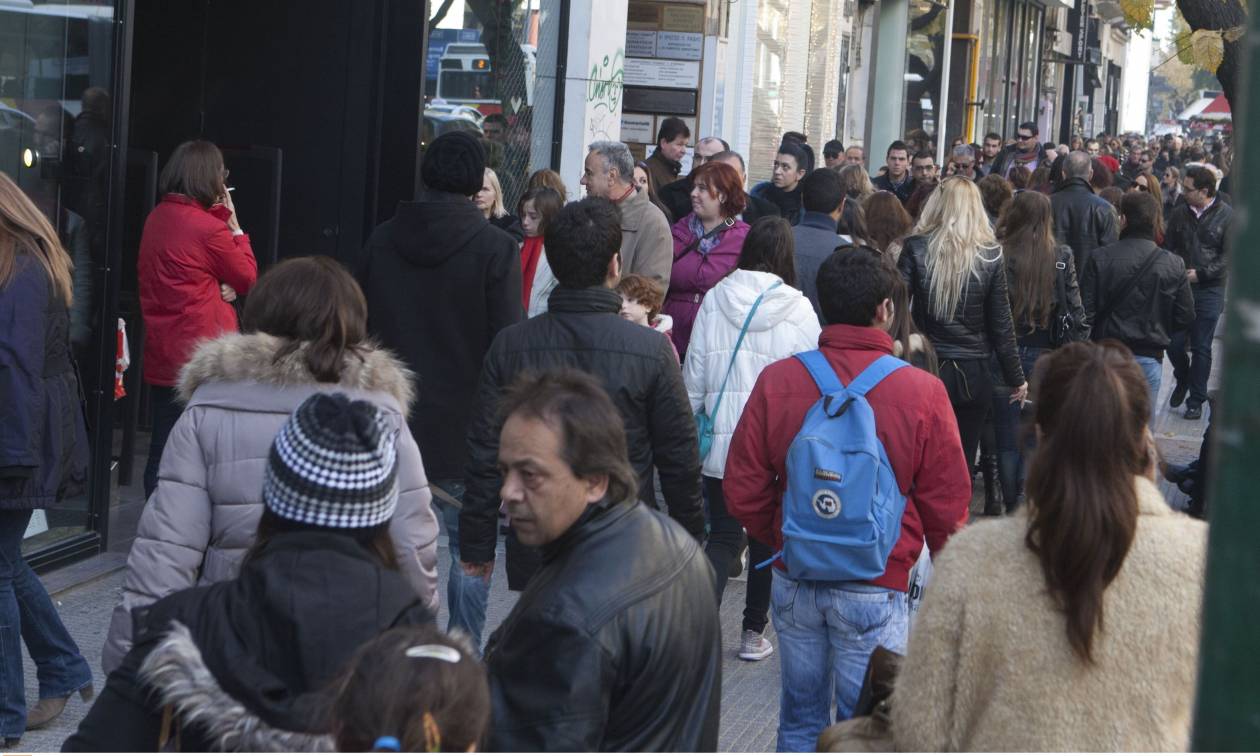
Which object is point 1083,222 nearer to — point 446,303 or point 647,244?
point 647,244

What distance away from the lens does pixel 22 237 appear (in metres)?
4.98

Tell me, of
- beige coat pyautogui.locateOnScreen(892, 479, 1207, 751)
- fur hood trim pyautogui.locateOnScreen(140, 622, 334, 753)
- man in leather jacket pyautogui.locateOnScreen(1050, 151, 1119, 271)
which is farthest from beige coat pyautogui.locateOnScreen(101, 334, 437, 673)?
man in leather jacket pyautogui.locateOnScreen(1050, 151, 1119, 271)

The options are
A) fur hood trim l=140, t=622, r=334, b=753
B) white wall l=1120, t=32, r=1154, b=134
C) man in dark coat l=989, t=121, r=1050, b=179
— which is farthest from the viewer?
white wall l=1120, t=32, r=1154, b=134

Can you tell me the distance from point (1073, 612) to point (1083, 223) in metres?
8.79

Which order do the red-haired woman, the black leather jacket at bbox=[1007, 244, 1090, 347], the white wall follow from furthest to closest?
the white wall → the black leather jacket at bbox=[1007, 244, 1090, 347] → the red-haired woman

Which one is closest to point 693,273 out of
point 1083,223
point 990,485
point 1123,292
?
point 990,485

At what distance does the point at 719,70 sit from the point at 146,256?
10314 mm

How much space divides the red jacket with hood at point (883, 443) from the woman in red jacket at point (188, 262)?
3450mm

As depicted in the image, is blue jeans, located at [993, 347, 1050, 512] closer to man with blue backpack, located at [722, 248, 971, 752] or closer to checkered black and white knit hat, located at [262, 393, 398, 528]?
man with blue backpack, located at [722, 248, 971, 752]

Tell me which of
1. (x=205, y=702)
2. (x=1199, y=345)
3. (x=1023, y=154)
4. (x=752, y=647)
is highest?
(x=1023, y=154)

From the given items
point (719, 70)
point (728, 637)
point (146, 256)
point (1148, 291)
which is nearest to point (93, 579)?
point (146, 256)

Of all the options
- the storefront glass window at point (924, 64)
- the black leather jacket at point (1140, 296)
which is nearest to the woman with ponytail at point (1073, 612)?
the black leather jacket at point (1140, 296)

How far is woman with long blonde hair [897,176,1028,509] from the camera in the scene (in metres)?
7.77

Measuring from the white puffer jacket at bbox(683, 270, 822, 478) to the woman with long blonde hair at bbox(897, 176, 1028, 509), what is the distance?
5.77 feet
